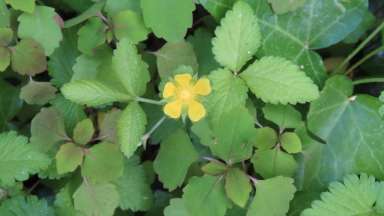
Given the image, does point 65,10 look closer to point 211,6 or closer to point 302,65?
point 211,6

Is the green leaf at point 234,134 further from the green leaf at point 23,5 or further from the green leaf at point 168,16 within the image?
the green leaf at point 23,5

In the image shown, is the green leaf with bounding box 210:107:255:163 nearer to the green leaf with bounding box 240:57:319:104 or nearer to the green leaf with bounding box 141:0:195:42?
the green leaf with bounding box 240:57:319:104

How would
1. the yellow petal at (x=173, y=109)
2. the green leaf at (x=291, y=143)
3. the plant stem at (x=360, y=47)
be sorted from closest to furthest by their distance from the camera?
the yellow petal at (x=173, y=109), the green leaf at (x=291, y=143), the plant stem at (x=360, y=47)

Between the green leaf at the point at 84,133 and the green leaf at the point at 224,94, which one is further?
the green leaf at the point at 84,133

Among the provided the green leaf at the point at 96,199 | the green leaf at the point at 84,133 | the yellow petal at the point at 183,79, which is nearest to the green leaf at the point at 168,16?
the yellow petal at the point at 183,79

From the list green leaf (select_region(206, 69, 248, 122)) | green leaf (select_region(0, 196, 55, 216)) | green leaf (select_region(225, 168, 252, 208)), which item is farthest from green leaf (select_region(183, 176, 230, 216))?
green leaf (select_region(0, 196, 55, 216))

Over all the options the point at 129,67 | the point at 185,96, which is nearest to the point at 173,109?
the point at 185,96

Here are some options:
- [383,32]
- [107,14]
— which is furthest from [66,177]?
[383,32]

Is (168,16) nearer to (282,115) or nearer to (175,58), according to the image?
(175,58)
